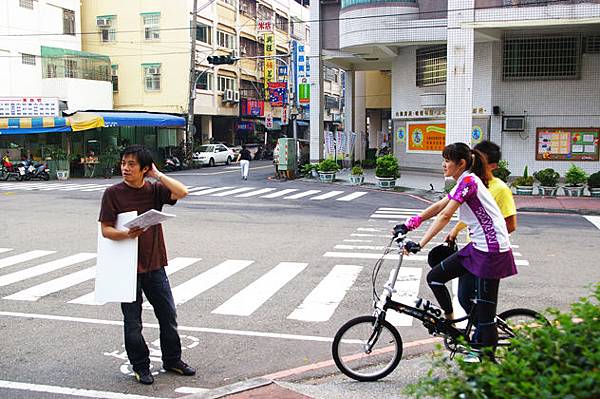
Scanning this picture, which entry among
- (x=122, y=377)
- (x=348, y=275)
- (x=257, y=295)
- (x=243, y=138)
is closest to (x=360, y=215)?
(x=348, y=275)

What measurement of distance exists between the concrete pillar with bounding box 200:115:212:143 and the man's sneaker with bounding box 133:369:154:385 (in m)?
43.6

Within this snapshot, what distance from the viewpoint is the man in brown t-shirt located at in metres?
5.40

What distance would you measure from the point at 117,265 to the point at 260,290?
3513mm

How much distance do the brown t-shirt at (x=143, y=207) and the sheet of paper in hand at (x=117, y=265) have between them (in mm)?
62

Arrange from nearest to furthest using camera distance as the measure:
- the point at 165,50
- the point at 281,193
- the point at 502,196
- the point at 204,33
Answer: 1. the point at 502,196
2. the point at 281,193
3. the point at 165,50
4. the point at 204,33

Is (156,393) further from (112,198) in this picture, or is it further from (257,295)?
(257,295)

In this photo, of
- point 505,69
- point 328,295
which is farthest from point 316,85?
point 328,295

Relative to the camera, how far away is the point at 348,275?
376 inches

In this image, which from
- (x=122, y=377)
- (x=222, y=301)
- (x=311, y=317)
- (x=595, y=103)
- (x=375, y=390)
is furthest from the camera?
(x=595, y=103)

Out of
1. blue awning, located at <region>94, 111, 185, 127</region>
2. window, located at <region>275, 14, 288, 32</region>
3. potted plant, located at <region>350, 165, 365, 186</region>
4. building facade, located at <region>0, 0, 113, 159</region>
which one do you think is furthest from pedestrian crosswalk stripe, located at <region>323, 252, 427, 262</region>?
window, located at <region>275, 14, 288, 32</region>

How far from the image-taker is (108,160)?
32.9m

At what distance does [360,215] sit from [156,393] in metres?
12.1

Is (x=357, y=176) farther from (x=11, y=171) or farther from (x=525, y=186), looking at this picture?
(x=11, y=171)

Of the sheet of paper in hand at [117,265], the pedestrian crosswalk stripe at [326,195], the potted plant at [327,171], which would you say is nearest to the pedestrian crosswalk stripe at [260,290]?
the sheet of paper in hand at [117,265]
